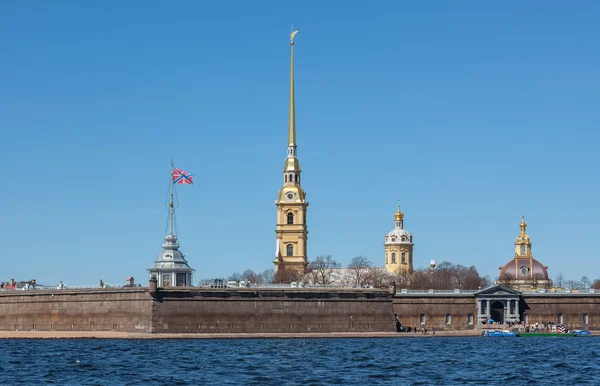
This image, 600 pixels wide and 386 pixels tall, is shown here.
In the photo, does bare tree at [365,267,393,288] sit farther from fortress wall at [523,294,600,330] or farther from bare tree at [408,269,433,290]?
fortress wall at [523,294,600,330]

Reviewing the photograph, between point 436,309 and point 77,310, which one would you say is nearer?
point 77,310

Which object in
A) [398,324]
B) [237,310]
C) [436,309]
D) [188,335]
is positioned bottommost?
[188,335]

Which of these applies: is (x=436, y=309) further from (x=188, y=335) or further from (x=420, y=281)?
(x=420, y=281)

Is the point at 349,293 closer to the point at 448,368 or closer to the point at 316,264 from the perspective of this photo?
the point at 448,368

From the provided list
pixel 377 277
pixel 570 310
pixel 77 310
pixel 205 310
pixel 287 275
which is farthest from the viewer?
pixel 377 277

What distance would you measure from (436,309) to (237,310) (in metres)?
24.2

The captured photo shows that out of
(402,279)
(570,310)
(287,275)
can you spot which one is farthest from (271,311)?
(402,279)

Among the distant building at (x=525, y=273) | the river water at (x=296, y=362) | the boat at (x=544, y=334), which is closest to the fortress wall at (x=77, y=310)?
the river water at (x=296, y=362)

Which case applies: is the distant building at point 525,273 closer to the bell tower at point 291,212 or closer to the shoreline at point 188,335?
the bell tower at point 291,212

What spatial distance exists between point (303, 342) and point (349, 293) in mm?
15868

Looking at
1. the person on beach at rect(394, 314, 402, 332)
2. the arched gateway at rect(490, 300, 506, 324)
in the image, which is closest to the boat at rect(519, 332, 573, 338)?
the arched gateway at rect(490, 300, 506, 324)

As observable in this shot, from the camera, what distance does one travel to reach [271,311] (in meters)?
113

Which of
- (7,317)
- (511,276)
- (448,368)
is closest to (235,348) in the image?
(448,368)

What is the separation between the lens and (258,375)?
66312mm
